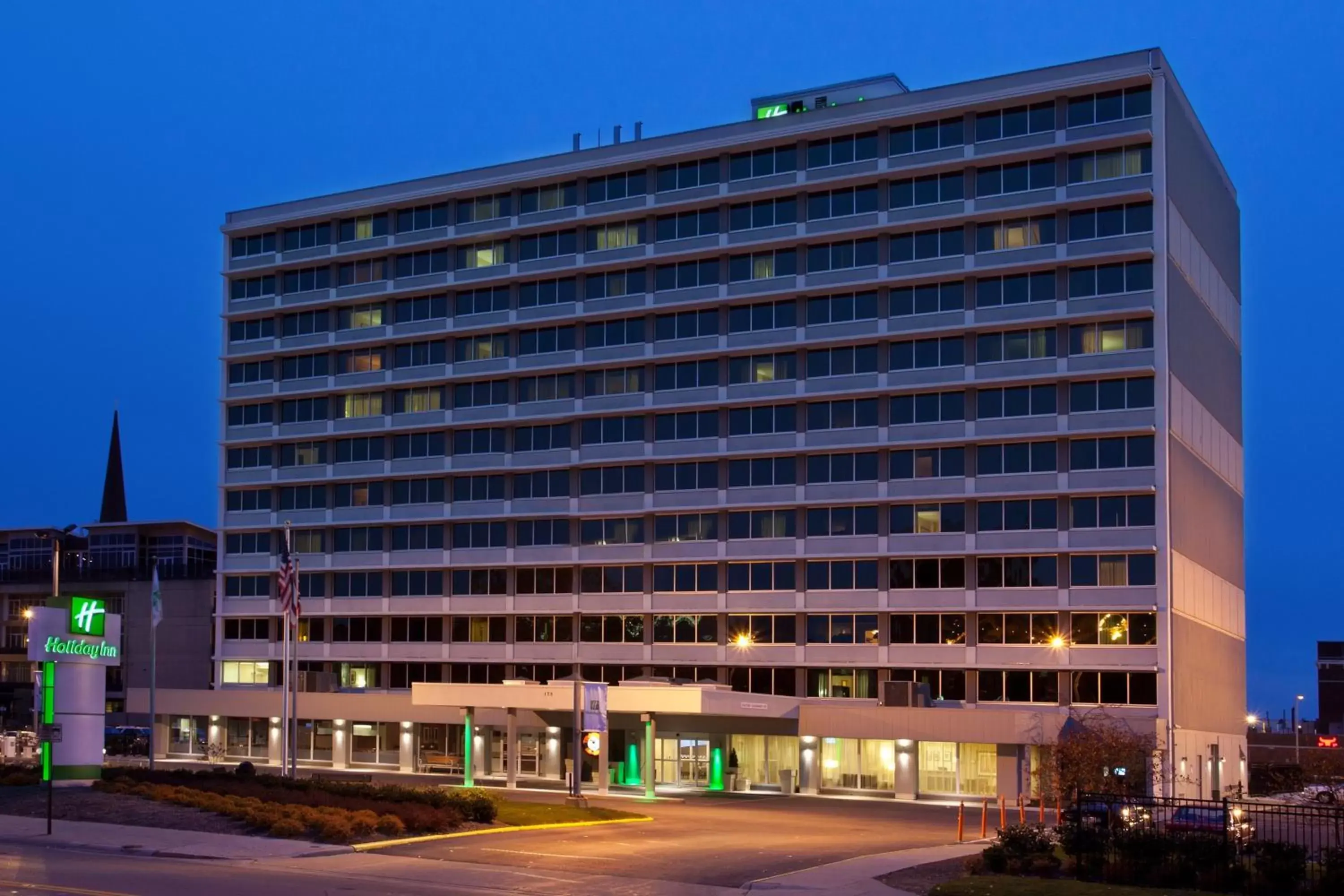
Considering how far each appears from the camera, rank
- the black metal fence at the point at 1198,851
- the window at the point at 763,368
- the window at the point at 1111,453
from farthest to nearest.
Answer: the window at the point at 763,368
the window at the point at 1111,453
the black metal fence at the point at 1198,851

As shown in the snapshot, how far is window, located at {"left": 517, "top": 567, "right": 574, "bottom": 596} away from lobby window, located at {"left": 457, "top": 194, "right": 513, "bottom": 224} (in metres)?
22.5

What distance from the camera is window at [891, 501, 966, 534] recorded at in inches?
3371

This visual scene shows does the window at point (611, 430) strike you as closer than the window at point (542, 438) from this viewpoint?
Yes

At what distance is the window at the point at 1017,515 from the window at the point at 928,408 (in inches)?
200

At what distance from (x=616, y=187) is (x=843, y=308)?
17.1m

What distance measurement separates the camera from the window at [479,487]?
99938 mm

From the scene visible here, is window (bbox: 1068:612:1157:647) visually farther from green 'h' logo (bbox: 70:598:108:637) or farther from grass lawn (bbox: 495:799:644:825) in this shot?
green 'h' logo (bbox: 70:598:108:637)

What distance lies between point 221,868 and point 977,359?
5589cm

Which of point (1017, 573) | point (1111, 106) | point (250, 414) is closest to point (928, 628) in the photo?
point (1017, 573)

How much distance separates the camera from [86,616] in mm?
58062

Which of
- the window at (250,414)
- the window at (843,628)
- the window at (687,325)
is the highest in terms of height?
the window at (687,325)

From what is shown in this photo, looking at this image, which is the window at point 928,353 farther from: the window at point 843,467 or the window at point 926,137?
the window at point 926,137

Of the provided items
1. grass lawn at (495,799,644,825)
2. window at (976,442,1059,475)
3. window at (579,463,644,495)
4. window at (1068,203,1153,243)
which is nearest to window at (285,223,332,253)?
window at (579,463,644,495)

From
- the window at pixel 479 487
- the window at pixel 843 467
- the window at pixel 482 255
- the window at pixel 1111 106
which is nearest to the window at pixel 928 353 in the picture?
the window at pixel 843 467
